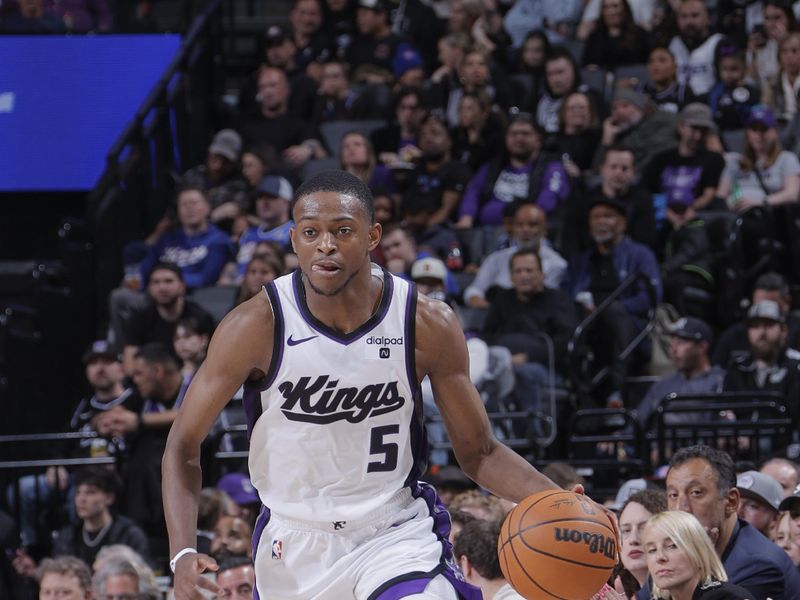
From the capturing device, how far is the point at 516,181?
1328 centimetres

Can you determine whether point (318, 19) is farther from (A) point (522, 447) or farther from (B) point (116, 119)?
(A) point (522, 447)

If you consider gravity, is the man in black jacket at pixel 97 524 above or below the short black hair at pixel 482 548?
below

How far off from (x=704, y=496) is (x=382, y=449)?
7.01ft

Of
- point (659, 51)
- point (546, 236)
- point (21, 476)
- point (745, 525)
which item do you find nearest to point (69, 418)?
point (21, 476)

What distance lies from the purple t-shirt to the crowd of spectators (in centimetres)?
2

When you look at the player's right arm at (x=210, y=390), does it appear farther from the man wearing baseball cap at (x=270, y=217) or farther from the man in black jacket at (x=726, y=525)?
the man wearing baseball cap at (x=270, y=217)

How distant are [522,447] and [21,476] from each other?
11.4ft

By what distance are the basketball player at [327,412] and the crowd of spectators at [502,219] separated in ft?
7.71

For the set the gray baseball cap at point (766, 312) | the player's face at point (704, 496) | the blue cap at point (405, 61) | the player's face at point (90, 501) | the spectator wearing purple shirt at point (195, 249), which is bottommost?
the player's face at point (90, 501)

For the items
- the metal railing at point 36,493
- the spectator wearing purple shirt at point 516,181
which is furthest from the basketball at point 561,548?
the spectator wearing purple shirt at point 516,181

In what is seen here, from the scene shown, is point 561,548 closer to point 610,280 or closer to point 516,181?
point 610,280

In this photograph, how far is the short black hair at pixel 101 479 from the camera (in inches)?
391

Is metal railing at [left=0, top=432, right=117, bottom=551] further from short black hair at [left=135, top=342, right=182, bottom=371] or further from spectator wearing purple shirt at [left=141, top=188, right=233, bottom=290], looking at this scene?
spectator wearing purple shirt at [left=141, top=188, right=233, bottom=290]

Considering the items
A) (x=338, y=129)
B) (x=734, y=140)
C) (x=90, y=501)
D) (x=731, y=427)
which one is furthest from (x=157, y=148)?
(x=731, y=427)
